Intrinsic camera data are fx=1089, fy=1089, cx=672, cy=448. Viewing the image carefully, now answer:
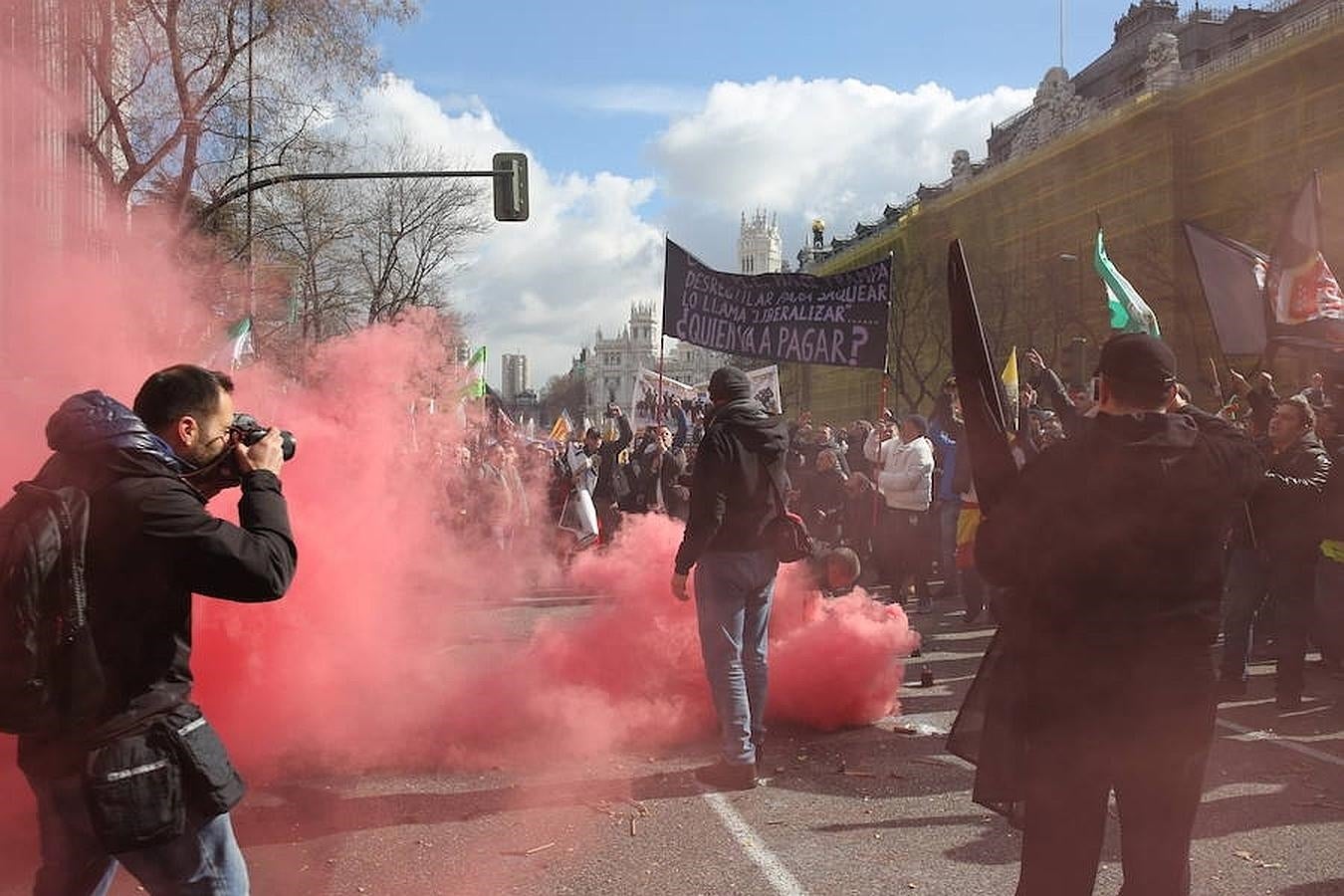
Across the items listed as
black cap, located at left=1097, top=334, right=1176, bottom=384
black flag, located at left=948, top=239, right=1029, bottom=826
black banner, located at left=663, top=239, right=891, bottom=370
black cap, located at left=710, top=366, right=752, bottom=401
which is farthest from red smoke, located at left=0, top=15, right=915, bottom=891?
black cap, located at left=1097, top=334, right=1176, bottom=384

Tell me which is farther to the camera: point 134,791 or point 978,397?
point 978,397

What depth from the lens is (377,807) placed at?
4.95 meters

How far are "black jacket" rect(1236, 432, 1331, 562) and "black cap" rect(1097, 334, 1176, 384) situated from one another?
324 cm

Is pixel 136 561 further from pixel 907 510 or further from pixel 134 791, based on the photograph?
pixel 907 510

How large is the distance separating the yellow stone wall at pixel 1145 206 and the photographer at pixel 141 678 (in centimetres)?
3246

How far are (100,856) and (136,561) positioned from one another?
0.71 meters

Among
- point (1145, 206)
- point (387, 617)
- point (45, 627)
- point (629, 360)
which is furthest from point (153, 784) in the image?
point (629, 360)

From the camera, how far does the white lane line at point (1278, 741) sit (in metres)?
5.66

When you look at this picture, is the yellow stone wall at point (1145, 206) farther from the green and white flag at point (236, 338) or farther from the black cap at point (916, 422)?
the green and white flag at point (236, 338)

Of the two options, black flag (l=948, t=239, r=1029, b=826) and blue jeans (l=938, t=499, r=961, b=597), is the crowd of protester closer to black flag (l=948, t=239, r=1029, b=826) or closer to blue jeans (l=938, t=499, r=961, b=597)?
blue jeans (l=938, t=499, r=961, b=597)

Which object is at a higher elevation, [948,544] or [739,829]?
[948,544]

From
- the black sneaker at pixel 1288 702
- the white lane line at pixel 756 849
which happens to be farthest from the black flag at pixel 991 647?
the black sneaker at pixel 1288 702

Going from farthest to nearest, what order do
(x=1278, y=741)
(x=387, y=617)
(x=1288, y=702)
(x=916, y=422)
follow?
(x=916, y=422), (x=1288, y=702), (x=387, y=617), (x=1278, y=741)

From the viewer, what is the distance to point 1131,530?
275cm
